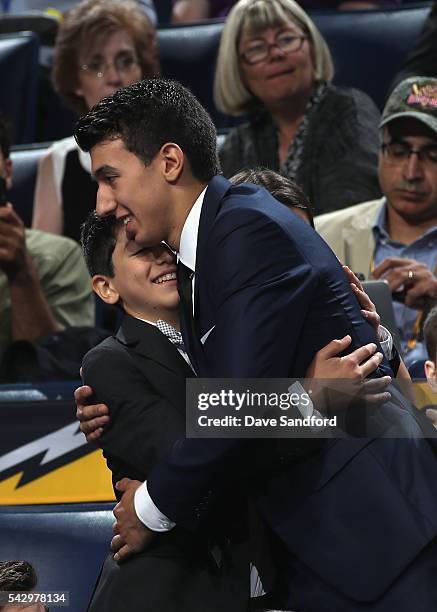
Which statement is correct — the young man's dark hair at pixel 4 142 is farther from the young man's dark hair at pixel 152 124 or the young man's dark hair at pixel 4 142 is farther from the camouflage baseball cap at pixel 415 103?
the young man's dark hair at pixel 152 124

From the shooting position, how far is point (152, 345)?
175cm

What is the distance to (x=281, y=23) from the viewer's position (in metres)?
3.30

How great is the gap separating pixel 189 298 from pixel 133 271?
0.28m

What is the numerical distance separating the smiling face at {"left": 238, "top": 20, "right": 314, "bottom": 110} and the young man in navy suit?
1708 mm

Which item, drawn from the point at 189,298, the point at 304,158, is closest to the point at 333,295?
the point at 189,298

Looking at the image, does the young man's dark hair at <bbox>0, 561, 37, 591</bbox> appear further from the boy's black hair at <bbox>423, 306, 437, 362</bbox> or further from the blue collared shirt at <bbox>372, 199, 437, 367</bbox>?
the blue collared shirt at <bbox>372, 199, 437, 367</bbox>

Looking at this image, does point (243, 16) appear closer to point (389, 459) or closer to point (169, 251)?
point (169, 251)

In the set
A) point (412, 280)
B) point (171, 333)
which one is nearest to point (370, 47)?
point (412, 280)

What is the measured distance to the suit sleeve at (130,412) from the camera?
1645mm

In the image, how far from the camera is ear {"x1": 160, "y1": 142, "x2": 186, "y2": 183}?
5.39 feet

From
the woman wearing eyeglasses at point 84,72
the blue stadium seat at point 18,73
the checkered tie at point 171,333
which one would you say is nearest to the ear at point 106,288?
the checkered tie at point 171,333

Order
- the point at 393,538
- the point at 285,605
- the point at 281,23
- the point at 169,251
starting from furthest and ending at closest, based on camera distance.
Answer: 1. the point at 281,23
2. the point at 169,251
3. the point at 285,605
4. the point at 393,538

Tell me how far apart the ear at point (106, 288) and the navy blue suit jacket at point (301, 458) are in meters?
0.38

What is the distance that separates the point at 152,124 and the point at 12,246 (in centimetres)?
129
